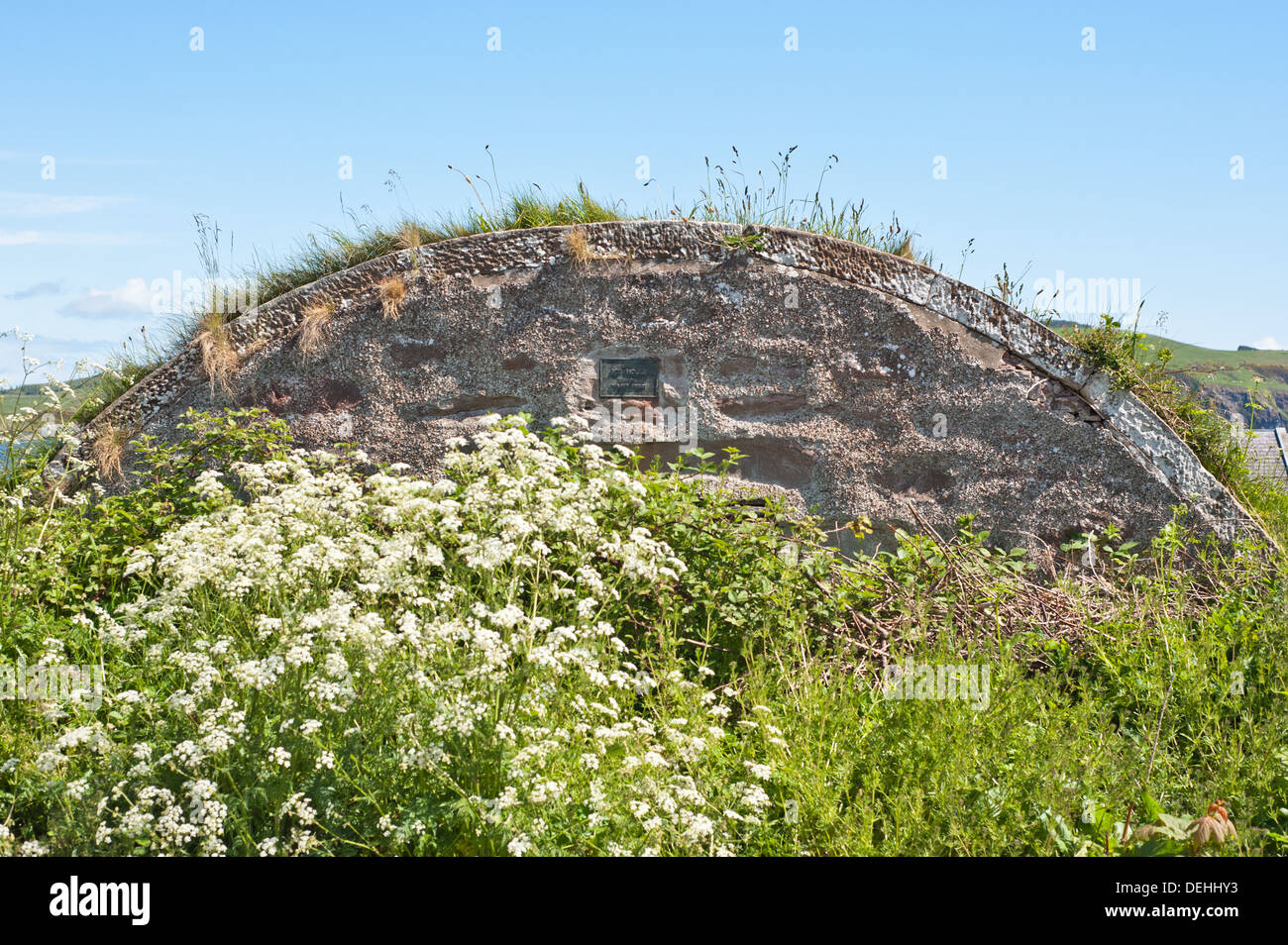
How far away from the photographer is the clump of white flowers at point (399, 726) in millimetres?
2967

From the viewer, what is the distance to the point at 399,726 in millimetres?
3195

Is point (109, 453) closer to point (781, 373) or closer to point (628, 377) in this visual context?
point (628, 377)

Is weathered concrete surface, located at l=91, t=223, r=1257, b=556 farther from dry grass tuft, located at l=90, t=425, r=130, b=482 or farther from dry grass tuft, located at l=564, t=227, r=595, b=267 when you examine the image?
dry grass tuft, located at l=90, t=425, r=130, b=482

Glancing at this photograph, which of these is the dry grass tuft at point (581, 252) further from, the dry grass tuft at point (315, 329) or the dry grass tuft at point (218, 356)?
the dry grass tuft at point (218, 356)

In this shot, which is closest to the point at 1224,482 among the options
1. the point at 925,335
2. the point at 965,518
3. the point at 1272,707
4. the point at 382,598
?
the point at 965,518

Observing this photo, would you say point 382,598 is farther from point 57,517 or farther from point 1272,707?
point 1272,707

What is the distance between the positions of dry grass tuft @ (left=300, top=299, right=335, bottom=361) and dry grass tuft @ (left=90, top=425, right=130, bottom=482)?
1488mm

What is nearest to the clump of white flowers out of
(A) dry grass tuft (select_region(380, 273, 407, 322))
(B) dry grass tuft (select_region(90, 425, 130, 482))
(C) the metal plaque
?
(C) the metal plaque

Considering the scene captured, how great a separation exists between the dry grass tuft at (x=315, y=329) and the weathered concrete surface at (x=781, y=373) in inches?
2.9

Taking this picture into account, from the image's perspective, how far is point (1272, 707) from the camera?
14.6 feet

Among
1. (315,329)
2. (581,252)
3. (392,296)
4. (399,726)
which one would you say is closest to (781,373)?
(581,252)

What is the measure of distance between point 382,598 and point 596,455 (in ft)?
4.72

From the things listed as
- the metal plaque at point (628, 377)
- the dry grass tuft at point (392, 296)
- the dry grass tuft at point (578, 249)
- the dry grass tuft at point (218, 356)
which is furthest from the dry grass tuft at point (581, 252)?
the dry grass tuft at point (218, 356)

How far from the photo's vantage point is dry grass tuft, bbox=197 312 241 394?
6.66m
